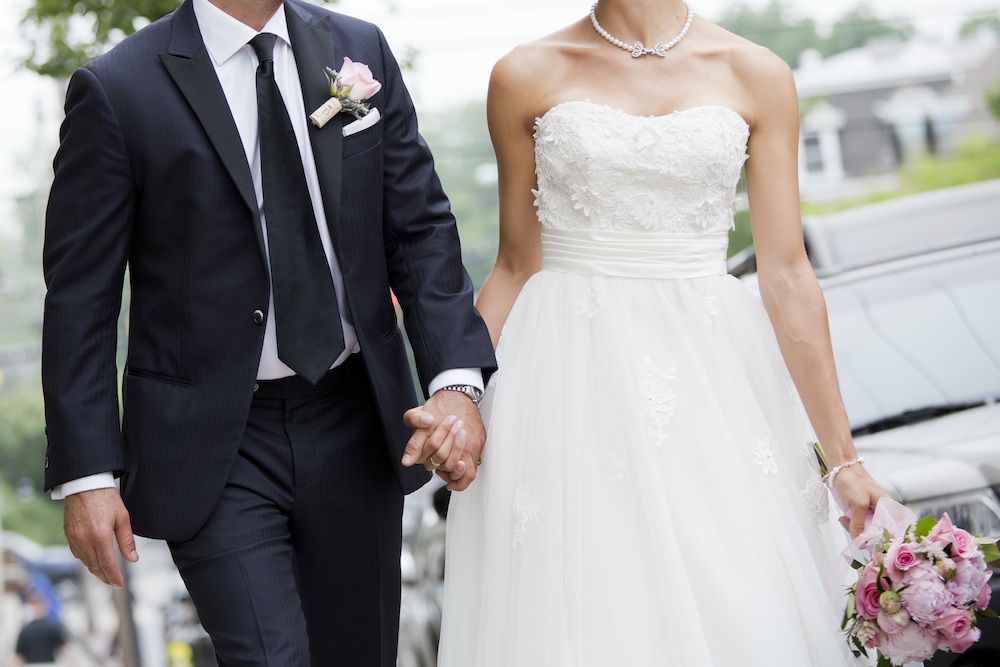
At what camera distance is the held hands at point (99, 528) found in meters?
2.53

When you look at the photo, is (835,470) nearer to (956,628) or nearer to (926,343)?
(956,628)

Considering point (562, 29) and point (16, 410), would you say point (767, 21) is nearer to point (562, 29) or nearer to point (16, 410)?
point (16, 410)

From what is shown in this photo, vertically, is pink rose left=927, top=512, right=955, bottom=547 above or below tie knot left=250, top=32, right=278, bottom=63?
below

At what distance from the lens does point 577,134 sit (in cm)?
297

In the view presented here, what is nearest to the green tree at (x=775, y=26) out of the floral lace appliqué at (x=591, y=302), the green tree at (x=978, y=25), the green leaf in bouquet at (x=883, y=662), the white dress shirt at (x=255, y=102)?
the green tree at (x=978, y=25)

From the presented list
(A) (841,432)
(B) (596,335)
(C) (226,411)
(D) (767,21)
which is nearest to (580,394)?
(B) (596,335)

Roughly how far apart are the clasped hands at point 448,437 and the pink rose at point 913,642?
3.14ft

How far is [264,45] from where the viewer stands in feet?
8.80

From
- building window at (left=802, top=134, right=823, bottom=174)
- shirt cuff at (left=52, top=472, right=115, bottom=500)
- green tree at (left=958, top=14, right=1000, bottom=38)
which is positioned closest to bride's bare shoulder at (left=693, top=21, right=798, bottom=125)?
shirt cuff at (left=52, top=472, right=115, bottom=500)

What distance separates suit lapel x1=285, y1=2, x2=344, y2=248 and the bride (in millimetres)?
564

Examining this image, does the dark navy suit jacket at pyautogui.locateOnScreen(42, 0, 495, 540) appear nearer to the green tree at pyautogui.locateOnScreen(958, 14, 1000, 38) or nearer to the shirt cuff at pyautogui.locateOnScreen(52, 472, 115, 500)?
the shirt cuff at pyautogui.locateOnScreen(52, 472, 115, 500)

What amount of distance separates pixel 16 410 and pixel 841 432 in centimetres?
944

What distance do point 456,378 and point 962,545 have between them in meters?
1.12

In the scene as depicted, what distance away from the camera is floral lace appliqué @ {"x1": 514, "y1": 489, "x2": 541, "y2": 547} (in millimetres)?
2779
